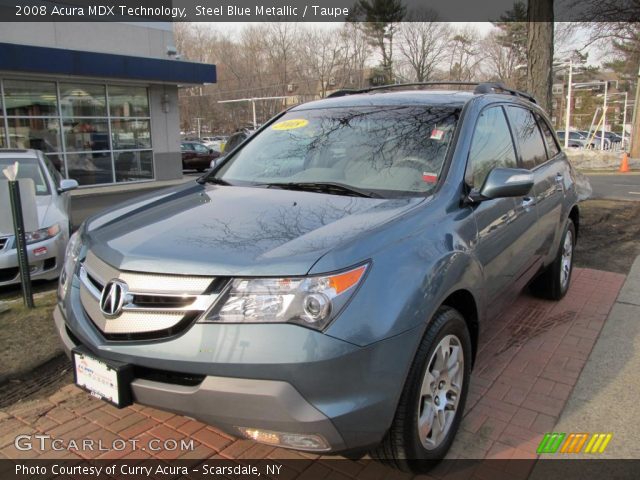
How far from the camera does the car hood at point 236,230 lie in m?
2.18

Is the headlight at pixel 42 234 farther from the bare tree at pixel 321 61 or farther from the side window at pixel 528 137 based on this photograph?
the bare tree at pixel 321 61

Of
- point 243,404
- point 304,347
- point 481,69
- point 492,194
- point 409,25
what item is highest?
point 409,25

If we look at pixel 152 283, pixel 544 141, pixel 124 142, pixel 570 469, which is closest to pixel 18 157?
pixel 152 283

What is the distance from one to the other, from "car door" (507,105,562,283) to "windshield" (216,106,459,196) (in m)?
1.10

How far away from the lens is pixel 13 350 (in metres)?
3.80

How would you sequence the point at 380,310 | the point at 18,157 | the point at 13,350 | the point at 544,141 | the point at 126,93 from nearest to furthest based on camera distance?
the point at 380,310, the point at 13,350, the point at 544,141, the point at 18,157, the point at 126,93

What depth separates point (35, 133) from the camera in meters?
14.8

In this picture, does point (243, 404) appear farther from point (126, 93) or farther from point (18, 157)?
point (126, 93)

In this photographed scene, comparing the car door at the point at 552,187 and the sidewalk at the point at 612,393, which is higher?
the car door at the point at 552,187

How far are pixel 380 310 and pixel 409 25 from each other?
1790 inches

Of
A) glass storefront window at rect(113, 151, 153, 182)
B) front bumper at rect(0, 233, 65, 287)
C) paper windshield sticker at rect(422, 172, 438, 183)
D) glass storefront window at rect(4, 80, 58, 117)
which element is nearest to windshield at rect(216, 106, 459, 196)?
paper windshield sticker at rect(422, 172, 438, 183)

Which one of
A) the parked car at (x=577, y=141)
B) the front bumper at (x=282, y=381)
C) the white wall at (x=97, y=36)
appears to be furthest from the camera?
the parked car at (x=577, y=141)

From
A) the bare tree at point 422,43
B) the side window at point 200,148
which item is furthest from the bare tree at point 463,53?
the side window at point 200,148

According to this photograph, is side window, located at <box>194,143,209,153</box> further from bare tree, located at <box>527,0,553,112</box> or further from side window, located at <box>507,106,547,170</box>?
side window, located at <box>507,106,547,170</box>
